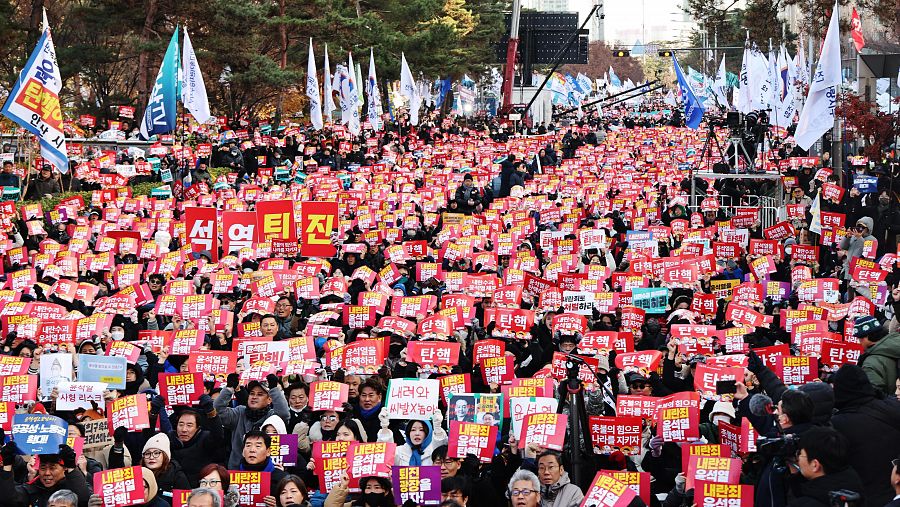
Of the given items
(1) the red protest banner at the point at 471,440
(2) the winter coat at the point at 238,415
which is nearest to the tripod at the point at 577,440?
(1) the red protest banner at the point at 471,440

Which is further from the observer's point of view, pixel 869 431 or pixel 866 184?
pixel 866 184

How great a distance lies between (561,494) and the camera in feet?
24.0

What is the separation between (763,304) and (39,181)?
51.1ft

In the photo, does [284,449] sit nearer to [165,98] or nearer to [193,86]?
[165,98]

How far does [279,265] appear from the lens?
1545 cm

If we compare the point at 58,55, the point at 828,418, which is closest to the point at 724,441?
the point at 828,418

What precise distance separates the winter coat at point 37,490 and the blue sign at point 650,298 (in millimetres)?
6872

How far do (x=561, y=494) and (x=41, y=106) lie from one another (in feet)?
44.7

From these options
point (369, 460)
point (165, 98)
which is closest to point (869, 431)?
point (369, 460)

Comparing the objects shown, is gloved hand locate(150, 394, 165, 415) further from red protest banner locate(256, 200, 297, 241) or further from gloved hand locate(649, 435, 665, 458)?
red protest banner locate(256, 200, 297, 241)

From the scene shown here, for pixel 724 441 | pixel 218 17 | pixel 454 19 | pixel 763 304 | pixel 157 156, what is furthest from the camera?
pixel 454 19

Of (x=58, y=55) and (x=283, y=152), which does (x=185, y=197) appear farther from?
(x=58, y=55)

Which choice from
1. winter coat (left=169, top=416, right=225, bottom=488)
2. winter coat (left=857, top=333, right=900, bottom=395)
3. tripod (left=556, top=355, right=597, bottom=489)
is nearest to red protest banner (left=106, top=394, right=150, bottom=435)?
winter coat (left=169, top=416, right=225, bottom=488)

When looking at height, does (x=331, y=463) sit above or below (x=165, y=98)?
below
